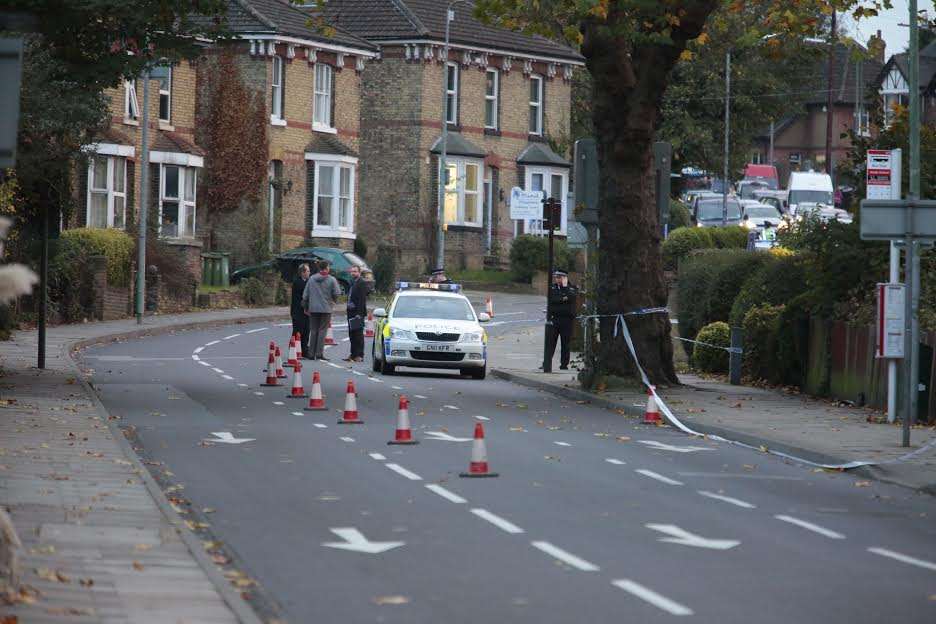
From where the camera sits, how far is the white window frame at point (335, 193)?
64.2 m

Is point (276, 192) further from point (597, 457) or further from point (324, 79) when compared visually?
point (597, 457)

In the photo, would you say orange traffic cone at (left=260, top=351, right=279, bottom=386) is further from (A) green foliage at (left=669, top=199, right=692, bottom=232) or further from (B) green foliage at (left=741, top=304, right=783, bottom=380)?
(A) green foliage at (left=669, top=199, right=692, bottom=232)

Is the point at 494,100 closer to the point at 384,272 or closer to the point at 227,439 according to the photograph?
the point at 384,272

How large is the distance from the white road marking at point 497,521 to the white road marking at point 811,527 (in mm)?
2130

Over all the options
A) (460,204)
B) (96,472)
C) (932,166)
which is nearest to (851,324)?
(932,166)

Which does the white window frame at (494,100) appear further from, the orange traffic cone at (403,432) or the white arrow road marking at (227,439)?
the orange traffic cone at (403,432)

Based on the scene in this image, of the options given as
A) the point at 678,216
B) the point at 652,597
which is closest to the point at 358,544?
the point at 652,597

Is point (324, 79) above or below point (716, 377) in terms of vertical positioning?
above

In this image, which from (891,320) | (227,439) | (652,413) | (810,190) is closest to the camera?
(227,439)

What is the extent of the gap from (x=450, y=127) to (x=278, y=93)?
28.8 ft

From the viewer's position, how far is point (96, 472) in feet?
48.9

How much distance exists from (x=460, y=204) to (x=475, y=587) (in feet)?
195

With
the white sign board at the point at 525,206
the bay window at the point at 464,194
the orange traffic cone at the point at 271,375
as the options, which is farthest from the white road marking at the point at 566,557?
the bay window at the point at 464,194

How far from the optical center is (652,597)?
10023 millimetres
